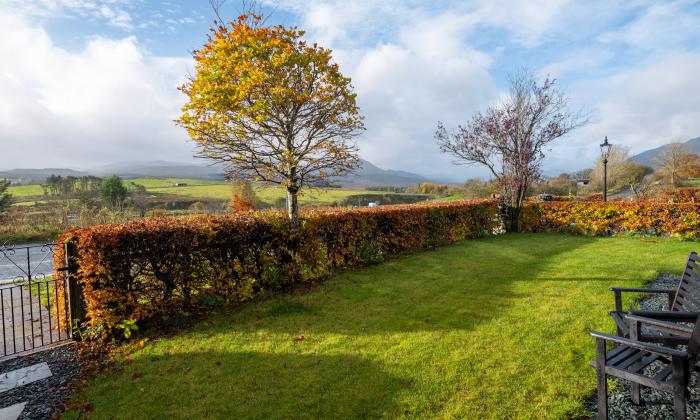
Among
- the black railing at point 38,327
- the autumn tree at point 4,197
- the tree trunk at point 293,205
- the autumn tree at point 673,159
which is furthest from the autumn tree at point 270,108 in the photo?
the autumn tree at point 673,159

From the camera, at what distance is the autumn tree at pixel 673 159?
109 feet

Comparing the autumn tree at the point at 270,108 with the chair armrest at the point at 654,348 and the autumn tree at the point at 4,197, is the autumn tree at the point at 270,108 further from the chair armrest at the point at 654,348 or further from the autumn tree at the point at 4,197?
the autumn tree at the point at 4,197

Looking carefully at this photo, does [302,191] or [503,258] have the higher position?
[302,191]

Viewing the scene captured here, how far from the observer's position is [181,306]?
18.2 feet

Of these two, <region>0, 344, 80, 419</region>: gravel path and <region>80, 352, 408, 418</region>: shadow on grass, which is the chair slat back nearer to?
<region>80, 352, 408, 418</region>: shadow on grass

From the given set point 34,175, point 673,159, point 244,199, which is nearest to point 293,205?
point 244,199

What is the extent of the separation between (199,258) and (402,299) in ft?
11.9

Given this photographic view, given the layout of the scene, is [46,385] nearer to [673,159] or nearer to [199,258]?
[199,258]

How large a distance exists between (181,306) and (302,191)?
323 cm

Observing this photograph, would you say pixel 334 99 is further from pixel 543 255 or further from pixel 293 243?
pixel 543 255

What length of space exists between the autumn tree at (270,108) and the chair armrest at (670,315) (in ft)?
17.9

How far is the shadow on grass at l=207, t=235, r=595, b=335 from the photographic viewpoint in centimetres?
536

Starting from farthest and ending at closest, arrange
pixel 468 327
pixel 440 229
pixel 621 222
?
pixel 621 222 → pixel 440 229 → pixel 468 327

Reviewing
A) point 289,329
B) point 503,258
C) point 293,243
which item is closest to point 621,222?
point 503,258
